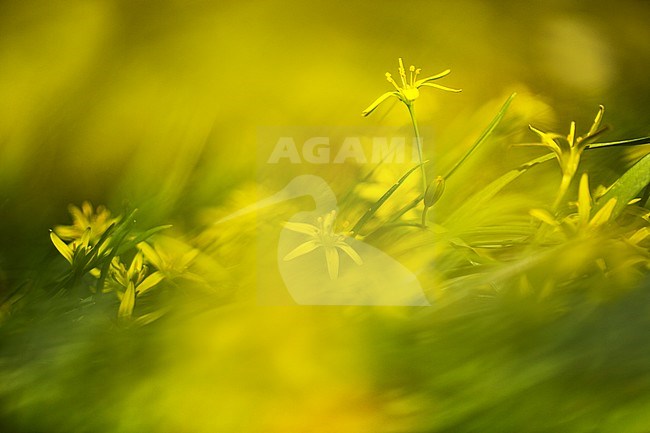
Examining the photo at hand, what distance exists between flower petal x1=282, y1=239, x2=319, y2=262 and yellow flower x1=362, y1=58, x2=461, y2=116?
0.28 m

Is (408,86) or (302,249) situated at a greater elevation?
(408,86)

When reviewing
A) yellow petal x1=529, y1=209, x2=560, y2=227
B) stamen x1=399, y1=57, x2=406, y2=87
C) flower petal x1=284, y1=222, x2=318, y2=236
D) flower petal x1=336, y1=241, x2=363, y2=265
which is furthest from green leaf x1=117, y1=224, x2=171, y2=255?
yellow petal x1=529, y1=209, x2=560, y2=227

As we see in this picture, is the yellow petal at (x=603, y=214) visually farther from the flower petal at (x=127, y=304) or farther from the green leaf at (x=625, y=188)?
the flower petal at (x=127, y=304)

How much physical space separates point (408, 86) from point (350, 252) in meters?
0.36

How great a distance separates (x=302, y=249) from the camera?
1.23 metres

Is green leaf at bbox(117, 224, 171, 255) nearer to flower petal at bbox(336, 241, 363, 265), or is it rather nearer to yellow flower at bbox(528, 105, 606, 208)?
flower petal at bbox(336, 241, 363, 265)

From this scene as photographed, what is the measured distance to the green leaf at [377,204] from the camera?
124 centimetres

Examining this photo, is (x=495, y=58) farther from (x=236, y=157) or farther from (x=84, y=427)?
(x=84, y=427)

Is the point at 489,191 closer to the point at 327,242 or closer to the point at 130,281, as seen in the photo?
the point at 327,242

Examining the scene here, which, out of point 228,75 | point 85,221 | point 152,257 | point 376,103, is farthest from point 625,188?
point 85,221

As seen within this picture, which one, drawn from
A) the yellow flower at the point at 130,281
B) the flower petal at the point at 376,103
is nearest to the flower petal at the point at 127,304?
the yellow flower at the point at 130,281

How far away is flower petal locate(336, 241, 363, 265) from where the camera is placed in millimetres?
1235

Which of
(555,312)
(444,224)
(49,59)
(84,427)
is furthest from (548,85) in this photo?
(84,427)

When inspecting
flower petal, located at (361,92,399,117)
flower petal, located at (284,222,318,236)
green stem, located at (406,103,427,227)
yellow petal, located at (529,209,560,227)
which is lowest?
flower petal, located at (284,222,318,236)
